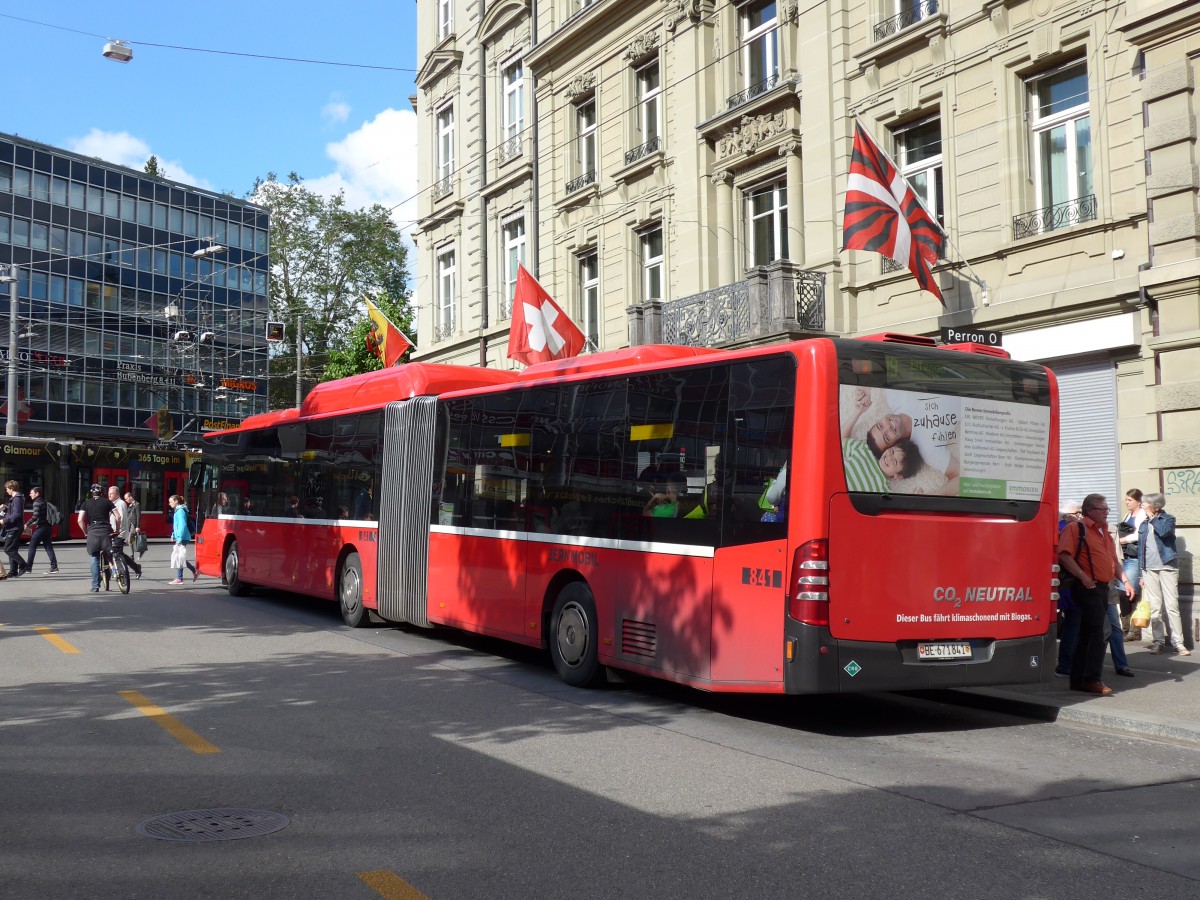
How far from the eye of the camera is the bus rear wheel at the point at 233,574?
20344 mm

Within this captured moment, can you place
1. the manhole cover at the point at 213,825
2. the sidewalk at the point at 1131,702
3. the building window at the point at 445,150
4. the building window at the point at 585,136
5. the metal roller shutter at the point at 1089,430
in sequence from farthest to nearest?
the building window at the point at 445,150
the building window at the point at 585,136
the metal roller shutter at the point at 1089,430
the sidewalk at the point at 1131,702
the manhole cover at the point at 213,825

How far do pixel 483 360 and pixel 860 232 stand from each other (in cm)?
1537

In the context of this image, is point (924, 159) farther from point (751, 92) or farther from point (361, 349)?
point (361, 349)

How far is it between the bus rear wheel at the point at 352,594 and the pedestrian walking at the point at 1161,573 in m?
Result: 9.20

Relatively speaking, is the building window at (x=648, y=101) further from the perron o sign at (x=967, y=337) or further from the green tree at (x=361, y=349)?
the green tree at (x=361, y=349)

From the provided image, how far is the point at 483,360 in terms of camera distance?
29.8m

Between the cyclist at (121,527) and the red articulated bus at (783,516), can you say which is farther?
the cyclist at (121,527)

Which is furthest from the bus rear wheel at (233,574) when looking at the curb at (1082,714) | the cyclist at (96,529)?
the curb at (1082,714)

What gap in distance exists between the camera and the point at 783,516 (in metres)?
8.73

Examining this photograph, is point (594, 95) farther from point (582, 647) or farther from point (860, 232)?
point (582, 647)

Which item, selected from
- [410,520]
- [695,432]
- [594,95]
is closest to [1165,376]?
[695,432]

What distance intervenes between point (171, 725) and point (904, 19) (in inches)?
582

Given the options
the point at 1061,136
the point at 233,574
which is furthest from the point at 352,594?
the point at 1061,136

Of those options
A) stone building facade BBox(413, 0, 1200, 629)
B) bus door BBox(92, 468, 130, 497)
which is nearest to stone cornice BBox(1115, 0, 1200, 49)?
stone building facade BBox(413, 0, 1200, 629)
